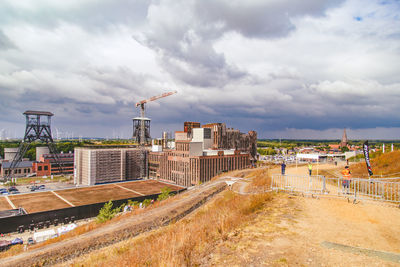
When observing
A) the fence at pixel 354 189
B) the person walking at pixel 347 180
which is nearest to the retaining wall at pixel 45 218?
the fence at pixel 354 189

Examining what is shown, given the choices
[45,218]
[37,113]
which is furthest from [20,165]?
[45,218]

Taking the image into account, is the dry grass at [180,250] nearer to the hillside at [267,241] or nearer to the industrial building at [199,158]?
the hillside at [267,241]

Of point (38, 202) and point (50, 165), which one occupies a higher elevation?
point (50, 165)

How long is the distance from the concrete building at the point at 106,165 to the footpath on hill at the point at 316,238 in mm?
100419

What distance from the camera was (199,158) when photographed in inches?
3342

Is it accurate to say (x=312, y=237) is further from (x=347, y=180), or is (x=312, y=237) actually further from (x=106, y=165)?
(x=106, y=165)

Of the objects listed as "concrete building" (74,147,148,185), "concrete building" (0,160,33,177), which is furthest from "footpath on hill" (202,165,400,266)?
"concrete building" (0,160,33,177)

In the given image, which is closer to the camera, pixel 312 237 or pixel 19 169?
pixel 312 237

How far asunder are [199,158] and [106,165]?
4736 centimetres

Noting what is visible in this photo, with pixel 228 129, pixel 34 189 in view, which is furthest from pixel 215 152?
pixel 34 189

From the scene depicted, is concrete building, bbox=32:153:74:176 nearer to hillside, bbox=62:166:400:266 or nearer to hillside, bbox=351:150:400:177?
hillside, bbox=62:166:400:266

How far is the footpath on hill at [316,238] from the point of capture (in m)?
6.85

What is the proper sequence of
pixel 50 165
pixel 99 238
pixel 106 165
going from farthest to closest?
pixel 50 165 → pixel 106 165 → pixel 99 238

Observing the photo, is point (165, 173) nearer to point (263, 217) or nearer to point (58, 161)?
point (58, 161)
